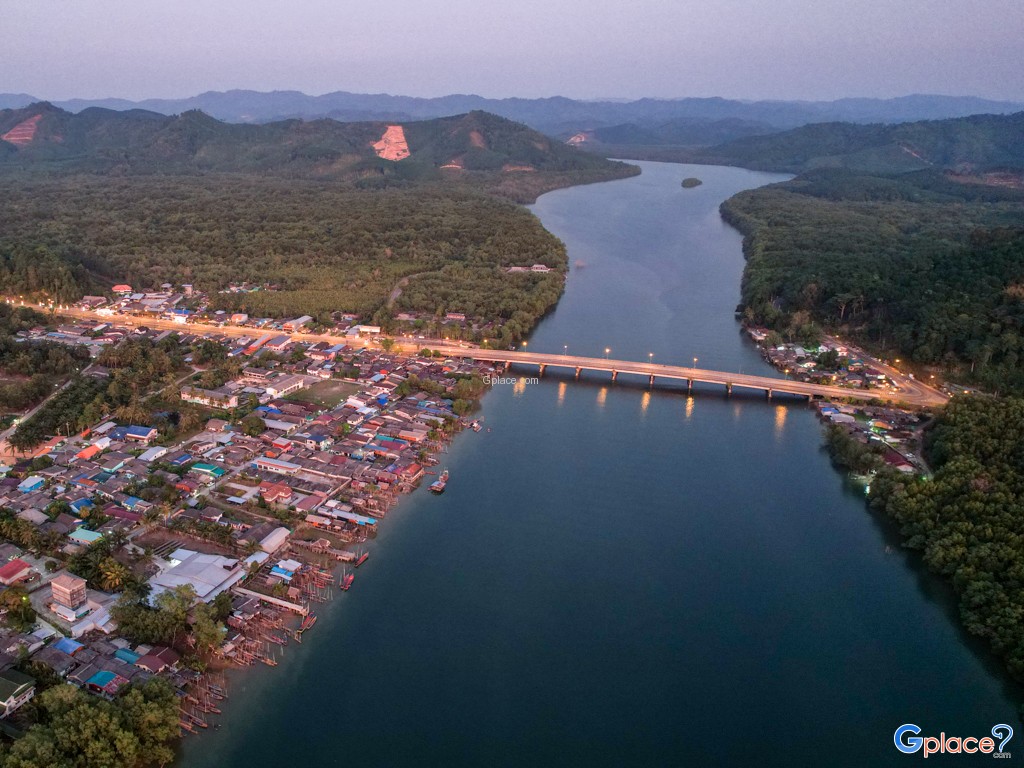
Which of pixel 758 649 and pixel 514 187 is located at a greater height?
pixel 514 187

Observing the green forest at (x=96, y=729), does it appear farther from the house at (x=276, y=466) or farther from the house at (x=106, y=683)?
the house at (x=276, y=466)

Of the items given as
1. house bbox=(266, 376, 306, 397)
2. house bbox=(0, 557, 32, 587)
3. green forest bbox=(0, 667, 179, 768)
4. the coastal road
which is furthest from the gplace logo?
house bbox=(266, 376, 306, 397)

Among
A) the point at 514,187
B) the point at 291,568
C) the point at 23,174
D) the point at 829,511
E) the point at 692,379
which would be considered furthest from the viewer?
the point at 514,187

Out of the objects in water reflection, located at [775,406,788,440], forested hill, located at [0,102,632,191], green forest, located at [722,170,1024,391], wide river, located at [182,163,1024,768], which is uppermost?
forested hill, located at [0,102,632,191]

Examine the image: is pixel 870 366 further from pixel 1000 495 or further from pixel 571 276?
pixel 571 276

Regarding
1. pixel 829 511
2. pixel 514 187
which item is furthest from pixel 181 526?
pixel 514 187

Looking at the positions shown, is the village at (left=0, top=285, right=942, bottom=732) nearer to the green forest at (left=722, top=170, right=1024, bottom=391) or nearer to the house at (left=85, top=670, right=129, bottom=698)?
the house at (left=85, top=670, right=129, bottom=698)

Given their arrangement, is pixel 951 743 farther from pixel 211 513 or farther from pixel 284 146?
pixel 284 146
